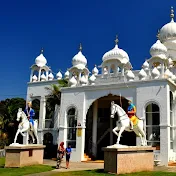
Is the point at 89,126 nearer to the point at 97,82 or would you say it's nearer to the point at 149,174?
the point at 97,82

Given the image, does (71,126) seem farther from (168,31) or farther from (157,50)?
Result: (168,31)

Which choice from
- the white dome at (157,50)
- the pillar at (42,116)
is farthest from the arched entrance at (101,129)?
the pillar at (42,116)

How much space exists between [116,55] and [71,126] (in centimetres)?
734

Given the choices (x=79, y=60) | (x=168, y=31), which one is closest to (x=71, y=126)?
(x=79, y=60)

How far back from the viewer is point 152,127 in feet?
67.4

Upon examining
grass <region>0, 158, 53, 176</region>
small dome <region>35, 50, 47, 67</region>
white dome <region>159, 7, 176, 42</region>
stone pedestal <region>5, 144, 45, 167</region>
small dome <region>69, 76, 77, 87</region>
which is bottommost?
grass <region>0, 158, 53, 176</region>

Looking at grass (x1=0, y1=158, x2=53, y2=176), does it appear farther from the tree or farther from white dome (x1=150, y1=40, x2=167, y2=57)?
the tree

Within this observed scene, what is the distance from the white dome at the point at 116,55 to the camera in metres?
25.6

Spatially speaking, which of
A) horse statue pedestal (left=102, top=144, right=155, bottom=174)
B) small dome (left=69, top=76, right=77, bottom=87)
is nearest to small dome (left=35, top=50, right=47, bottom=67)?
small dome (left=69, top=76, right=77, bottom=87)

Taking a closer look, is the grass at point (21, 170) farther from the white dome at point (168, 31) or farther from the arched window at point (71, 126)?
the white dome at point (168, 31)

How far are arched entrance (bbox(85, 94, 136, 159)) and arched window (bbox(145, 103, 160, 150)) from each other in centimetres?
325

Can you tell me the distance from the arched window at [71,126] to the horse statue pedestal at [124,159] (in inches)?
355

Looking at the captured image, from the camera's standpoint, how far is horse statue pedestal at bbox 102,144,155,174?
13477mm

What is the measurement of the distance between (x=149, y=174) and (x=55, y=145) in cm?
1397
